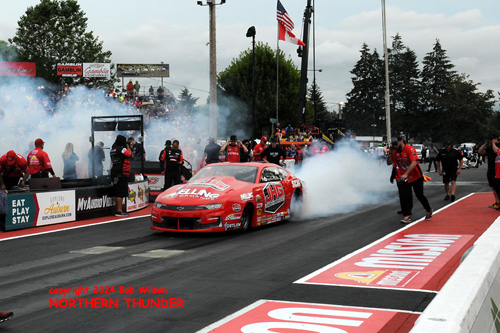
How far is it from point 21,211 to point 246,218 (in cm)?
473

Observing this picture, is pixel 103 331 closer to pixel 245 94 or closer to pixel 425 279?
pixel 425 279

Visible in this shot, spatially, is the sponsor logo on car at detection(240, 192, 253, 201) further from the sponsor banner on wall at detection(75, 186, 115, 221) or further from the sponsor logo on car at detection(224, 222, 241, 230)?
the sponsor banner on wall at detection(75, 186, 115, 221)

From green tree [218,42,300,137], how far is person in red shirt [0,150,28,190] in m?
39.6

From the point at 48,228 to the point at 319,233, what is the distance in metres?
5.64

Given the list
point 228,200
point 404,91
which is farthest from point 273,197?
point 404,91

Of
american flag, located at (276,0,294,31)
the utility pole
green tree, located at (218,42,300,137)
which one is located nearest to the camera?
american flag, located at (276,0,294,31)

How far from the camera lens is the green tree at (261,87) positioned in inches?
2142

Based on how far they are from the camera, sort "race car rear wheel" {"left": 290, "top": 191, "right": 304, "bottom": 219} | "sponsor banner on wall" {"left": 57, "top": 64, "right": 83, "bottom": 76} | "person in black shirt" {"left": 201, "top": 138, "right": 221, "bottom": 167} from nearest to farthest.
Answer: "race car rear wheel" {"left": 290, "top": 191, "right": 304, "bottom": 219}
"person in black shirt" {"left": 201, "top": 138, "right": 221, "bottom": 167}
"sponsor banner on wall" {"left": 57, "top": 64, "right": 83, "bottom": 76}

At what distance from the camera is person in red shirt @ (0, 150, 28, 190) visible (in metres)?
12.9

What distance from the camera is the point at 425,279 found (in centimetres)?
632

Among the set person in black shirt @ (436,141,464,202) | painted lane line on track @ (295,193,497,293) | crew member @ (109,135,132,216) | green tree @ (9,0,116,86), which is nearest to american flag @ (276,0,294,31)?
person in black shirt @ (436,141,464,202)

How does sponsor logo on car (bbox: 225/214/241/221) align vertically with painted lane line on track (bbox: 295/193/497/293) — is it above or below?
above

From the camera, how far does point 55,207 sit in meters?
12.2

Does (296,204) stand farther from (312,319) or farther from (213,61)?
(213,61)
